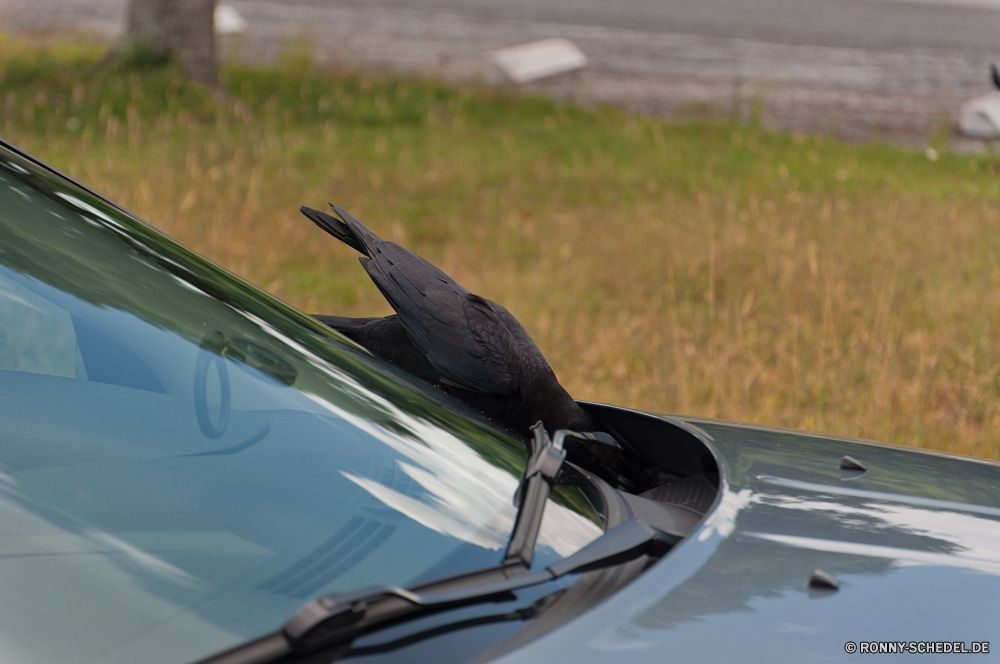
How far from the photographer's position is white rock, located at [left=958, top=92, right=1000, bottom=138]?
1000 centimetres

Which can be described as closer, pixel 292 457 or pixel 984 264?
pixel 292 457

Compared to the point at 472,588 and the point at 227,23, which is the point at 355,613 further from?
the point at 227,23

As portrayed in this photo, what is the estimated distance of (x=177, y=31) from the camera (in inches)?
351

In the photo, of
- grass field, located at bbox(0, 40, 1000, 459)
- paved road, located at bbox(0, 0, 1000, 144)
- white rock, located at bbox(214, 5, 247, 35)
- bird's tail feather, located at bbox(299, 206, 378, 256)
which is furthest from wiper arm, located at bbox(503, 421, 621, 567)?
white rock, located at bbox(214, 5, 247, 35)

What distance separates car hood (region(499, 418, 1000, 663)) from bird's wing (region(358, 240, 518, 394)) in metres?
0.40

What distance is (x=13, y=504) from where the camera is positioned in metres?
0.89

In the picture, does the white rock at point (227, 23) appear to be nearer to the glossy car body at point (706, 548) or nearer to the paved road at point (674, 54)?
the paved road at point (674, 54)

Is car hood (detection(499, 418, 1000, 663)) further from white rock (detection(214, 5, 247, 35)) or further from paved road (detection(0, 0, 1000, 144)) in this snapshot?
white rock (detection(214, 5, 247, 35))

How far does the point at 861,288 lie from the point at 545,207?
2.83 metres

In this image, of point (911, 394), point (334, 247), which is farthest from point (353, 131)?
point (911, 394)

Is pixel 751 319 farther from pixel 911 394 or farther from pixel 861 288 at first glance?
pixel 911 394

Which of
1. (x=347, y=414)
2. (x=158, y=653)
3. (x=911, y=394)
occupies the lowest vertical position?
(x=911, y=394)

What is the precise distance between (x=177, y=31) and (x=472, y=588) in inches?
368

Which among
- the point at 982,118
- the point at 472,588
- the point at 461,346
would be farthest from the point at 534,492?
the point at 982,118
